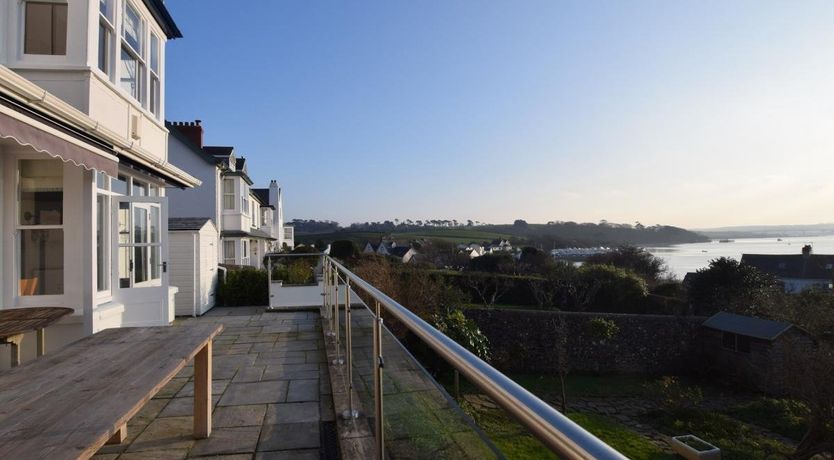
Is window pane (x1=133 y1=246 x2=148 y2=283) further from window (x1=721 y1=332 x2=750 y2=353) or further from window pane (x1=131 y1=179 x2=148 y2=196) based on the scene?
window (x1=721 y1=332 x2=750 y2=353)

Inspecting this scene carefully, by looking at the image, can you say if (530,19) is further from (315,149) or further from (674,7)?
(315,149)

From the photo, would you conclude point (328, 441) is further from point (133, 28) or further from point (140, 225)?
point (133, 28)

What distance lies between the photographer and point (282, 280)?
37.4ft

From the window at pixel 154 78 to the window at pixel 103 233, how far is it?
2156mm

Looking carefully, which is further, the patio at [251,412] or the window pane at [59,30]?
the window pane at [59,30]

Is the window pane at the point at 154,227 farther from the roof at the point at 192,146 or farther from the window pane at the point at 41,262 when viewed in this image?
the roof at the point at 192,146

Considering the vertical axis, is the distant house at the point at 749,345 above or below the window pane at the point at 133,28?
below

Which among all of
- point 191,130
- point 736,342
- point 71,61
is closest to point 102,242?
point 71,61

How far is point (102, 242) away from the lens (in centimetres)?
597

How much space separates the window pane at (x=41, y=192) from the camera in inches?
203

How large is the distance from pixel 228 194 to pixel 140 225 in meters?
13.3

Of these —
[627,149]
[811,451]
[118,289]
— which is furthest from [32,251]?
[627,149]

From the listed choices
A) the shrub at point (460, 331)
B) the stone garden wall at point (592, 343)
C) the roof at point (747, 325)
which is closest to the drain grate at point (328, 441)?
the shrub at point (460, 331)

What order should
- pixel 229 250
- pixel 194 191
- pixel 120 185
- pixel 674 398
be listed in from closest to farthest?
pixel 120 185
pixel 674 398
pixel 194 191
pixel 229 250
